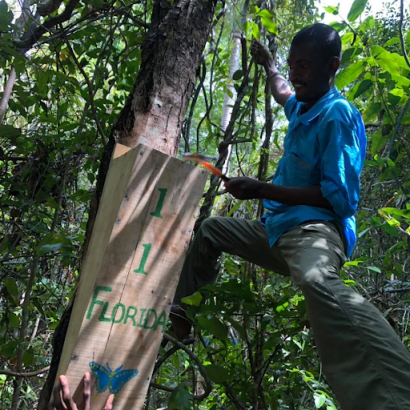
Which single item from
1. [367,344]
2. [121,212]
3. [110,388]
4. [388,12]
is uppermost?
[388,12]

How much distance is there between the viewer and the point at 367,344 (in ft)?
3.68

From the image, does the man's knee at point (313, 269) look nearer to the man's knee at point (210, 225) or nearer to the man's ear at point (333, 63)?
the man's knee at point (210, 225)

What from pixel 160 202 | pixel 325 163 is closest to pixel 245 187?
pixel 325 163

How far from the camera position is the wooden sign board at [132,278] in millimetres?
1000

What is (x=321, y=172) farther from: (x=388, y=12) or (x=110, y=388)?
(x=388, y=12)

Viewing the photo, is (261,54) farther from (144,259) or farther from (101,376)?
(101,376)

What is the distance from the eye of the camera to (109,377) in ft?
3.31

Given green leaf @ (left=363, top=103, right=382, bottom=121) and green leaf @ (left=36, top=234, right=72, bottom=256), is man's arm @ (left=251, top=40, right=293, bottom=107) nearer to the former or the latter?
green leaf @ (left=363, top=103, right=382, bottom=121)

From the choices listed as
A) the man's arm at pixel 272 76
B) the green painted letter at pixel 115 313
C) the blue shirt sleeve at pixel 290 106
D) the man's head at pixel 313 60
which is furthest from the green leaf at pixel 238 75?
the green painted letter at pixel 115 313

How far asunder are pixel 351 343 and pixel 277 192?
22.4 inches

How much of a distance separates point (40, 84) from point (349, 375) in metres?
1.75

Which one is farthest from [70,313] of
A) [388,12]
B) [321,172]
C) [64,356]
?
[388,12]

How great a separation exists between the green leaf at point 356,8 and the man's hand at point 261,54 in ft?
1.63

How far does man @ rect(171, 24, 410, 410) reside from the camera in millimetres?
1105
